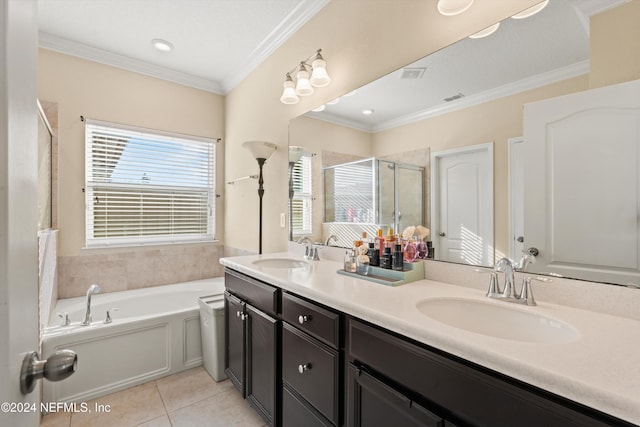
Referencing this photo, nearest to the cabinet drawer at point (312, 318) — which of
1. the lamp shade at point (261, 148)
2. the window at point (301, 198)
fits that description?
the window at point (301, 198)

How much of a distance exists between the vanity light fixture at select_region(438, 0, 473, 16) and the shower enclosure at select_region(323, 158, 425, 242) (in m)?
0.68

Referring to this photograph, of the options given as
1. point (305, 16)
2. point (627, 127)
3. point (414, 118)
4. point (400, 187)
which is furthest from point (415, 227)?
point (305, 16)

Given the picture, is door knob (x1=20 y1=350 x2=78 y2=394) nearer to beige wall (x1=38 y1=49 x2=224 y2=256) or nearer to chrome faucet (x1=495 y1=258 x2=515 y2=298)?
chrome faucet (x1=495 y1=258 x2=515 y2=298)

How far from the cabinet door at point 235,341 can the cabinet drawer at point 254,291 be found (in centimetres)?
6

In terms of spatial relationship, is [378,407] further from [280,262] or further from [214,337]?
[214,337]

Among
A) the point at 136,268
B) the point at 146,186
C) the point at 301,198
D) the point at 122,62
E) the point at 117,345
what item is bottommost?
the point at 117,345

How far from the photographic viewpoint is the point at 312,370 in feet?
4.07

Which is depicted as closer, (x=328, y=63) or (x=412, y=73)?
(x=412, y=73)

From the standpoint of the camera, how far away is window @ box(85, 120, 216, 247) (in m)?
2.75

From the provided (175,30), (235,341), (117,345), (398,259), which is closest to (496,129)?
(398,259)

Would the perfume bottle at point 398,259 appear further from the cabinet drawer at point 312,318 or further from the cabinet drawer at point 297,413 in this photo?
the cabinet drawer at point 297,413

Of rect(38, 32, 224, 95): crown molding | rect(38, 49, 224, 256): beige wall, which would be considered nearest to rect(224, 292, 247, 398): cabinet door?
rect(38, 49, 224, 256): beige wall

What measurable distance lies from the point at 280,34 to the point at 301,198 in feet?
4.38

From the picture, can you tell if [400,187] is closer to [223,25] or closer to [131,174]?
[223,25]
